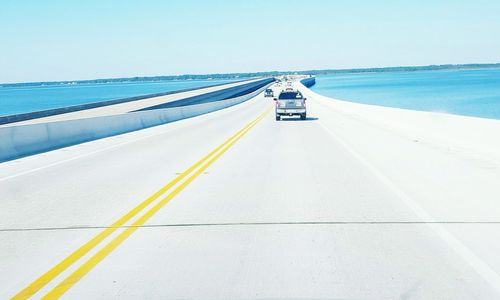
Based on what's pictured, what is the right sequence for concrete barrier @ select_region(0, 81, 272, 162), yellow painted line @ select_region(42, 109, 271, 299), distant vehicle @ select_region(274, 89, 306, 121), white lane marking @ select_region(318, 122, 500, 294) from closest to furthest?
1. yellow painted line @ select_region(42, 109, 271, 299)
2. white lane marking @ select_region(318, 122, 500, 294)
3. concrete barrier @ select_region(0, 81, 272, 162)
4. distant vehicle @ select_region(274, 89, 306, 121)

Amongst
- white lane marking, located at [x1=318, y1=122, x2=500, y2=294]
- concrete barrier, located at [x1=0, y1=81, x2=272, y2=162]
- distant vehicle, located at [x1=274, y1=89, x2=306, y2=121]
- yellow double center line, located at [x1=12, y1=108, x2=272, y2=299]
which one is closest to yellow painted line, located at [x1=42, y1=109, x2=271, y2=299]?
yellow double center line, located at [x1=12, y1=108, x2=272, y2=299]

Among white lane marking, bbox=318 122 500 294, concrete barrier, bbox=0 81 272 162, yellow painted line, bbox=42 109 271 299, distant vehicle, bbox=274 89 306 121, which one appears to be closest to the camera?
yellow painted line, bbox=42 109 271 299

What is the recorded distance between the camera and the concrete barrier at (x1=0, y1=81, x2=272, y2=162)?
58.8ft

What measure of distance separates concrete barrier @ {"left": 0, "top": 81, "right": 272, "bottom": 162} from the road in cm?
417

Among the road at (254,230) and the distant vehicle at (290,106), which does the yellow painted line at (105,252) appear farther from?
the distant vehicle at (290,106)

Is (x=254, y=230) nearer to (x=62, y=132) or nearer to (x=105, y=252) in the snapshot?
(x=105, y=252)

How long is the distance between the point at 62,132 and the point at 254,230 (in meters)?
16.5

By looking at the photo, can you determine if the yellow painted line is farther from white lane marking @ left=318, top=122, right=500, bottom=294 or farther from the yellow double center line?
white lane marking @ left=318, top=122, right=500, bottom=294

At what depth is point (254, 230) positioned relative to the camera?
7.08m

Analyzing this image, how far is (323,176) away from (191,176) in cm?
273

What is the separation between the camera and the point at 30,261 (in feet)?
19.6

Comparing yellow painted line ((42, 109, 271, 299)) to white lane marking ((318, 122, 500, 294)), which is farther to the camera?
white lane marking ((318, 122, 500, 294))

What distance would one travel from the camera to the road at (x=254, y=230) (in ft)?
16.8

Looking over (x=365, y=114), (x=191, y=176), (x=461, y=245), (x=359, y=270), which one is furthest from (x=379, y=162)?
(x=365, y=114)
